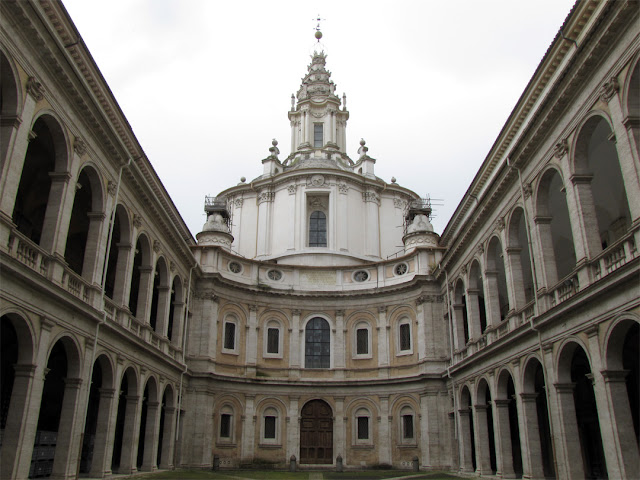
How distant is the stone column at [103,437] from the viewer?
68.0ft

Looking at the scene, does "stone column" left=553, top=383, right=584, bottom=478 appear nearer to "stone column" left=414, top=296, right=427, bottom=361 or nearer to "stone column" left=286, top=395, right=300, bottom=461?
"stone column" left=414, top=296, right=427, bottom=361

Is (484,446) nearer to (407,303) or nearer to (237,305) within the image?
(407,303)

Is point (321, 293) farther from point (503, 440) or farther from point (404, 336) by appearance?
point (503, 440)

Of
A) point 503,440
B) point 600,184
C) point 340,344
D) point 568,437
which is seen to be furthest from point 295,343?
point 568,437

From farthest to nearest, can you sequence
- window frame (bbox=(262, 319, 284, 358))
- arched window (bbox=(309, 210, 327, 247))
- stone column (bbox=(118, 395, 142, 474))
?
1. arched window (bbox=(309, 210, 327, 247))
2. window frame (bbox=(262, 319, 284, 358))
3. stone column (bbox=(118, 395, 142, 474))

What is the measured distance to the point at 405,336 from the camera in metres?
36.9

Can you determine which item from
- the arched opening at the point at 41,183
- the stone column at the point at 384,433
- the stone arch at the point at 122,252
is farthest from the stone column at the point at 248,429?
A: the arched opening at the point at 41,183

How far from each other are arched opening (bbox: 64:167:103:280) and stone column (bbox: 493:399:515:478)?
57.1 ft

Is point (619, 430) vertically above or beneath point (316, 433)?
beneath

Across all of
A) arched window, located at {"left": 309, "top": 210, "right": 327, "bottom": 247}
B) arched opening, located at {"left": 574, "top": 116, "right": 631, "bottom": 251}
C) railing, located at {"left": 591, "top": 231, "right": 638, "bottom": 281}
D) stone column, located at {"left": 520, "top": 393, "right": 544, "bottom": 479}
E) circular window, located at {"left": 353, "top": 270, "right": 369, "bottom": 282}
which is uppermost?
arched window, located at {"left": 309, "top": 210, "right": 327, "bottom": 247}

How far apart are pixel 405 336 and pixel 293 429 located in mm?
9036

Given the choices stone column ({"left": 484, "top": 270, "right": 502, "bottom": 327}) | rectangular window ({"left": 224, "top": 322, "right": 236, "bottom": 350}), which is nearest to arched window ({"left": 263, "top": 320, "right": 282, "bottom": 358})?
rectangular window ({"left": 224, "top": 322, "right": 236, "bottom": 350})

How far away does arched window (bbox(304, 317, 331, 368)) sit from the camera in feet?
125

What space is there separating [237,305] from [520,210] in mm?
20039
